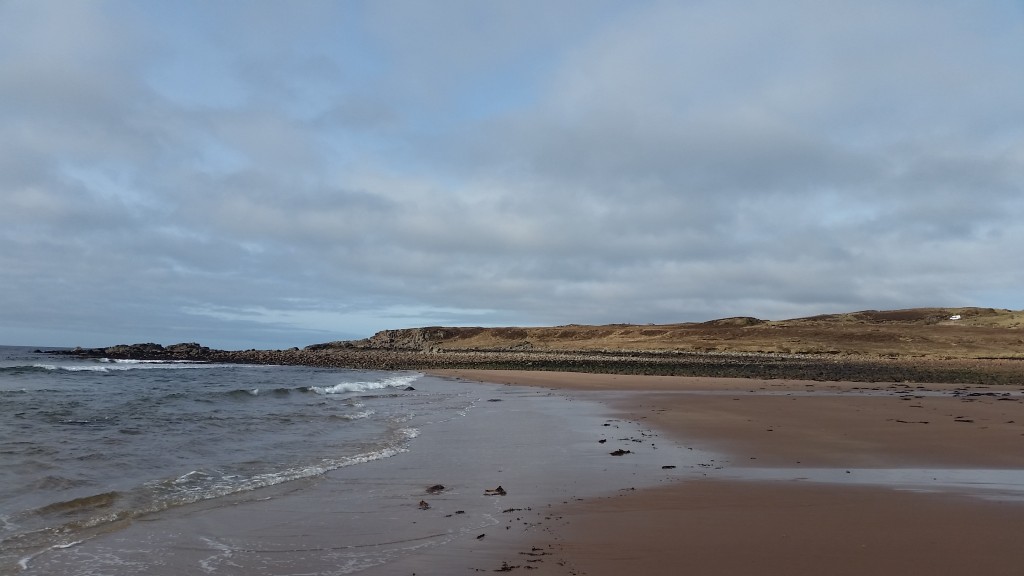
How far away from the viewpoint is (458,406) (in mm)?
20203

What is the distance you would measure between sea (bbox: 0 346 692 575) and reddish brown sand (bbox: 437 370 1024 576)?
1004mm

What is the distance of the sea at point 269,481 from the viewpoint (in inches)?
232

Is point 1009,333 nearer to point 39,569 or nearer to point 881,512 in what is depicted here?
point 881,512

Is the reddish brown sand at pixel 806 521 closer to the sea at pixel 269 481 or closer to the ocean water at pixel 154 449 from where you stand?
the sea at pixel 269 481

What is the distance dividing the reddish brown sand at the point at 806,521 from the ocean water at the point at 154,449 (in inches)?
195

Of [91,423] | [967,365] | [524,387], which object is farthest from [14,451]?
[967,365]

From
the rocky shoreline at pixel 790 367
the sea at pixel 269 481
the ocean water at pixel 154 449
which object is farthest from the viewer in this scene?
the rocky shoreline at pixel 790 367

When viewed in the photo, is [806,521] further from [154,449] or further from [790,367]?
[790,367]

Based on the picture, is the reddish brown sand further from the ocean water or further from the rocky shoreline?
the rocky shoreline

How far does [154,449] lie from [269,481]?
13.8 ft

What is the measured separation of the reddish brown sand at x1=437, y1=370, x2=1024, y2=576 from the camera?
5.16 meters

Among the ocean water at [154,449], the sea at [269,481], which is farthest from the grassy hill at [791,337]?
the sea at [269,481]

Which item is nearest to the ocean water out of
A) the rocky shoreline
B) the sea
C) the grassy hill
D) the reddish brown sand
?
the sea

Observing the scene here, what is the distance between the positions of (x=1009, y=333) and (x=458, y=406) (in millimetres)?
61057
